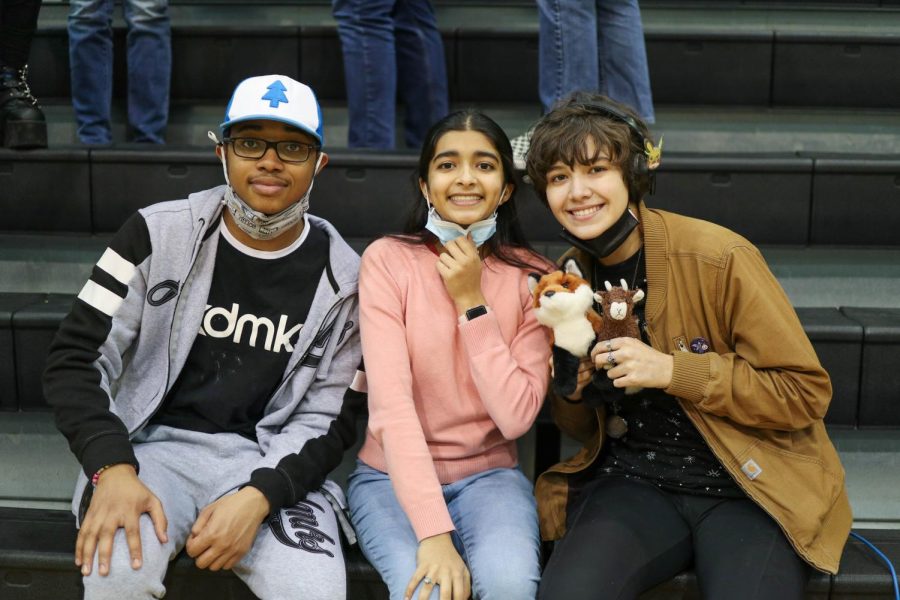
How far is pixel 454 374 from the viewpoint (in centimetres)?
195

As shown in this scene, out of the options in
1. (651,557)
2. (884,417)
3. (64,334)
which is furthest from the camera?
(884,417)

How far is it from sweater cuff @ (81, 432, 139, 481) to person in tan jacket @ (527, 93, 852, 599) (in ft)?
2.56

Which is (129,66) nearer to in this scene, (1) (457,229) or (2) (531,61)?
(2) (531,61)

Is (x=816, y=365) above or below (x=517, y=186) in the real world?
below

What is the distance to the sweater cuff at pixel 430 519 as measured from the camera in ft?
5.77

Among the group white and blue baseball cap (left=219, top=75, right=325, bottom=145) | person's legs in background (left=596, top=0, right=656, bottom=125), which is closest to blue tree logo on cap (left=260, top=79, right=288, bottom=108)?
white and blue baseball cap (left=219, top=75, right=325, bottom=145)

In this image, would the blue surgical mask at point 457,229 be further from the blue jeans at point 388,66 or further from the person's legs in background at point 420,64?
the person's legs in background at point 420,64

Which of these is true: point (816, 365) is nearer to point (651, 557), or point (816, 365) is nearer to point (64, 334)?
point (651, 557)

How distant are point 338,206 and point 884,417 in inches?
58.3

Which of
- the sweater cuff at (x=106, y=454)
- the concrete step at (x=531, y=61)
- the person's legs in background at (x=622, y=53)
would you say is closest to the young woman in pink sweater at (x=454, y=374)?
the sweater cuff at (x=106, y=454)

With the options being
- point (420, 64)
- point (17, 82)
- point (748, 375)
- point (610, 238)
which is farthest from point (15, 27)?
point (748, 375)

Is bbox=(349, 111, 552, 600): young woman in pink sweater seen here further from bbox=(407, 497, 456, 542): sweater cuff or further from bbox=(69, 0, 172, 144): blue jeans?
bbox=(69, 0, 172, 144): blue jeans

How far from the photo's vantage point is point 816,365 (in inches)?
69.7

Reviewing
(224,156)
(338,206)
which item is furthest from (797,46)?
(224,156)
